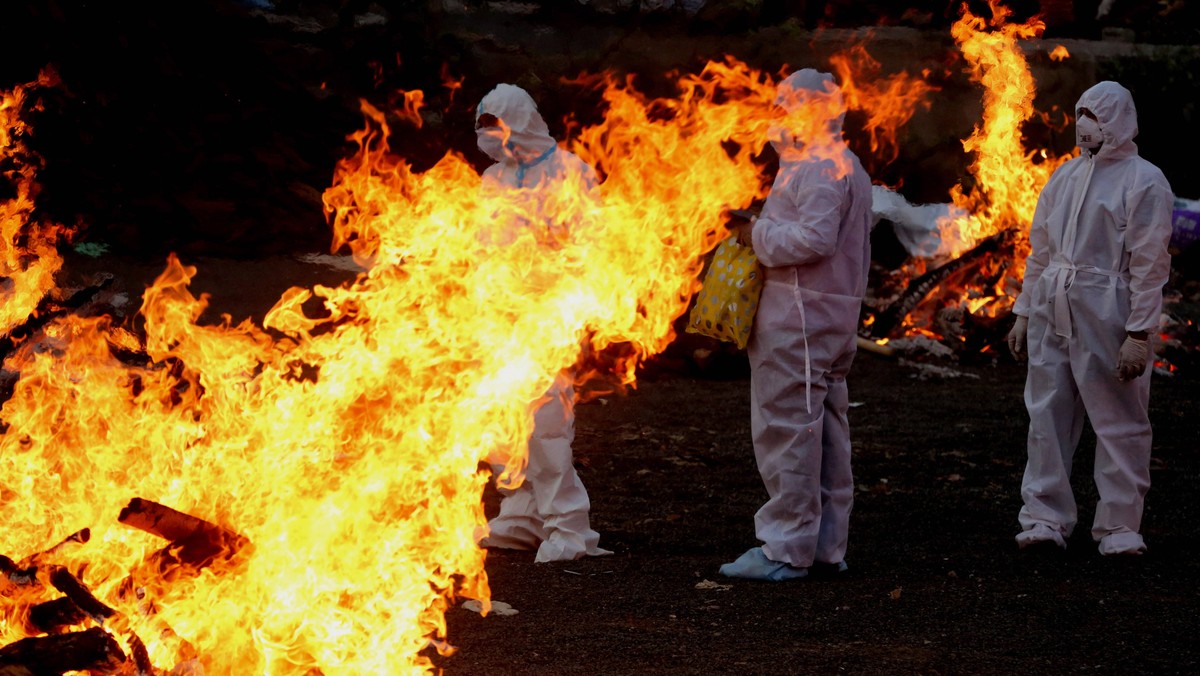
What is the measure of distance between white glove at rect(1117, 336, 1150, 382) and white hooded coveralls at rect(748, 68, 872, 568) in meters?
1.39

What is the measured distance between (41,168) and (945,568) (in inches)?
463

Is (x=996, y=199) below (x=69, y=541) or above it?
above

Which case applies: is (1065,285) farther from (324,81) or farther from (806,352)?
(324,81)

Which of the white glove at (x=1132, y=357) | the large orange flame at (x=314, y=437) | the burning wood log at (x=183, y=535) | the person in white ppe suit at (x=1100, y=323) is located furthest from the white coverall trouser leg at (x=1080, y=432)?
the burning wood log at (x=183, y=535)

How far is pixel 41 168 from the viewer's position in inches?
573

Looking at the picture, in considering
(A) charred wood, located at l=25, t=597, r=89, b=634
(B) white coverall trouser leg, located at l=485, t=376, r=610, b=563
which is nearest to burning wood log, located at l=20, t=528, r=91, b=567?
(A) charred wood, located at l=25, t=597, r=89, b=634

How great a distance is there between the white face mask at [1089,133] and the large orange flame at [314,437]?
6.61ft

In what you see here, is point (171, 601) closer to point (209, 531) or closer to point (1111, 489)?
point (209, 531)

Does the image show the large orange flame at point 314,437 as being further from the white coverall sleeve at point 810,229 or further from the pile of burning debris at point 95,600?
the white coverall sleeve at point 810,229

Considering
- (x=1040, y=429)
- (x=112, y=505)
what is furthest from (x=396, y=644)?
(x=1040, y=429)

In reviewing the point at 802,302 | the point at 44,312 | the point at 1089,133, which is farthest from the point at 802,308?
the point at 44,312

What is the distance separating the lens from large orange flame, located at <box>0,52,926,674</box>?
411 centimetres

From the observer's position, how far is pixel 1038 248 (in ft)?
22.3

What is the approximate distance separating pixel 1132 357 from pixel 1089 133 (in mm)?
1148
